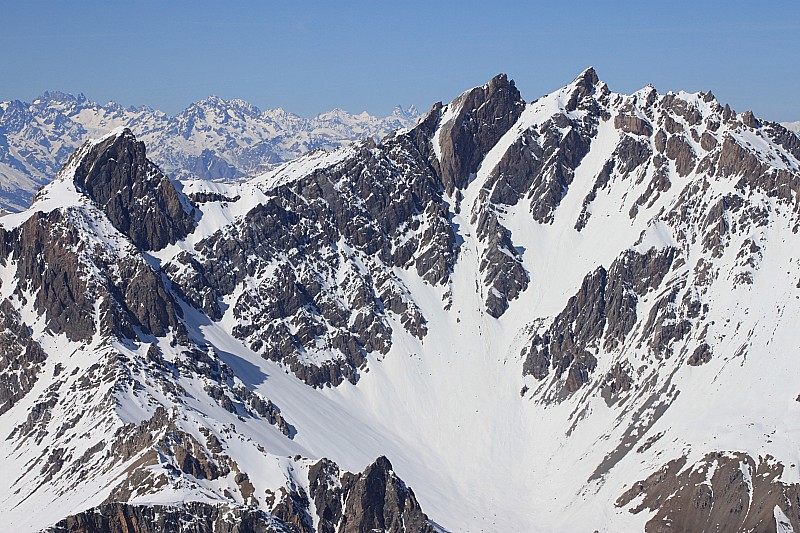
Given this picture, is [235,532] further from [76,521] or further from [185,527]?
[76,521]

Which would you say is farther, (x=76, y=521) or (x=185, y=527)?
(x=185, y=527)

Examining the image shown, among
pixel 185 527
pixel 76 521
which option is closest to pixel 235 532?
pixel 185 527

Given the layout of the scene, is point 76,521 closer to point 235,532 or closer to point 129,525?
point 129,525

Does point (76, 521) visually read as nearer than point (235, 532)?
Yes

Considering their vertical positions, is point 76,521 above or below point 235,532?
below

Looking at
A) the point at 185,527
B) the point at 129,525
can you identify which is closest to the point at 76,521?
the point at 129,525
